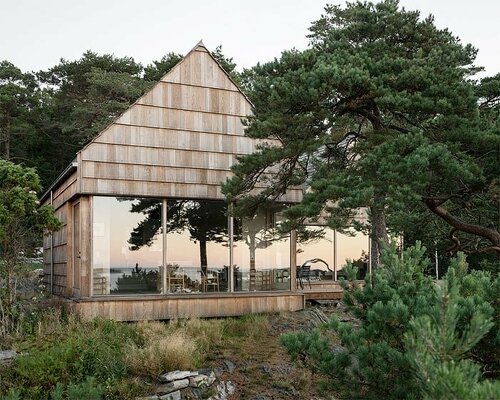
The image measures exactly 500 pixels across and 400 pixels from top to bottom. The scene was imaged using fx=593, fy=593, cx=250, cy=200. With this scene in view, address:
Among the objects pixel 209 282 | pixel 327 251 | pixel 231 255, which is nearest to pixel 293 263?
pixel 231 255

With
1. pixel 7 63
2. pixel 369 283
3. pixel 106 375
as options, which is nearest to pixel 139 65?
pixel 7 63

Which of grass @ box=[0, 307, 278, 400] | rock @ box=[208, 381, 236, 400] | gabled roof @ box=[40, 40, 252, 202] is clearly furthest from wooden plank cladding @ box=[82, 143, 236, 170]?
rock @ box=[208, 381, 236, 400]

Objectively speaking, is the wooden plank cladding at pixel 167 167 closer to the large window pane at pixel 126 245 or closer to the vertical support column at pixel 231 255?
the large window pane at pixel 126 245

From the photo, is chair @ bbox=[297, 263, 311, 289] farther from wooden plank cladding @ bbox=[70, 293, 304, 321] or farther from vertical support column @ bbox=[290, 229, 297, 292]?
wooden plank cladding @ bbox=[70, 293, 304, 321]

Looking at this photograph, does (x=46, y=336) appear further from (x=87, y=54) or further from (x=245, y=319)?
(x=87, y=54)

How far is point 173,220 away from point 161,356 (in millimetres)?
3824

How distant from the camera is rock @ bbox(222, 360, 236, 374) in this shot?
363 inches

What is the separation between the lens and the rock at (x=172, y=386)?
27.0 ft

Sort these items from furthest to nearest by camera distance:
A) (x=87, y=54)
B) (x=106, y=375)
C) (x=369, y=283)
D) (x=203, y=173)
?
(x=87, y=54) < (x=203, y=173) < (x=106, y=375) < (x=369, y=283)

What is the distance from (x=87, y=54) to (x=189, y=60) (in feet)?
73.2

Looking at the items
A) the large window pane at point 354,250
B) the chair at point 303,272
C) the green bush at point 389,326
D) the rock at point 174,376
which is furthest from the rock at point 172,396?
the large window pane at point 354,250

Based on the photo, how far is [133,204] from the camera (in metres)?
11.7

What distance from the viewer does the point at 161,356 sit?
8695 mm

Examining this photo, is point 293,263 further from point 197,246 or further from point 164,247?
point 164,247
